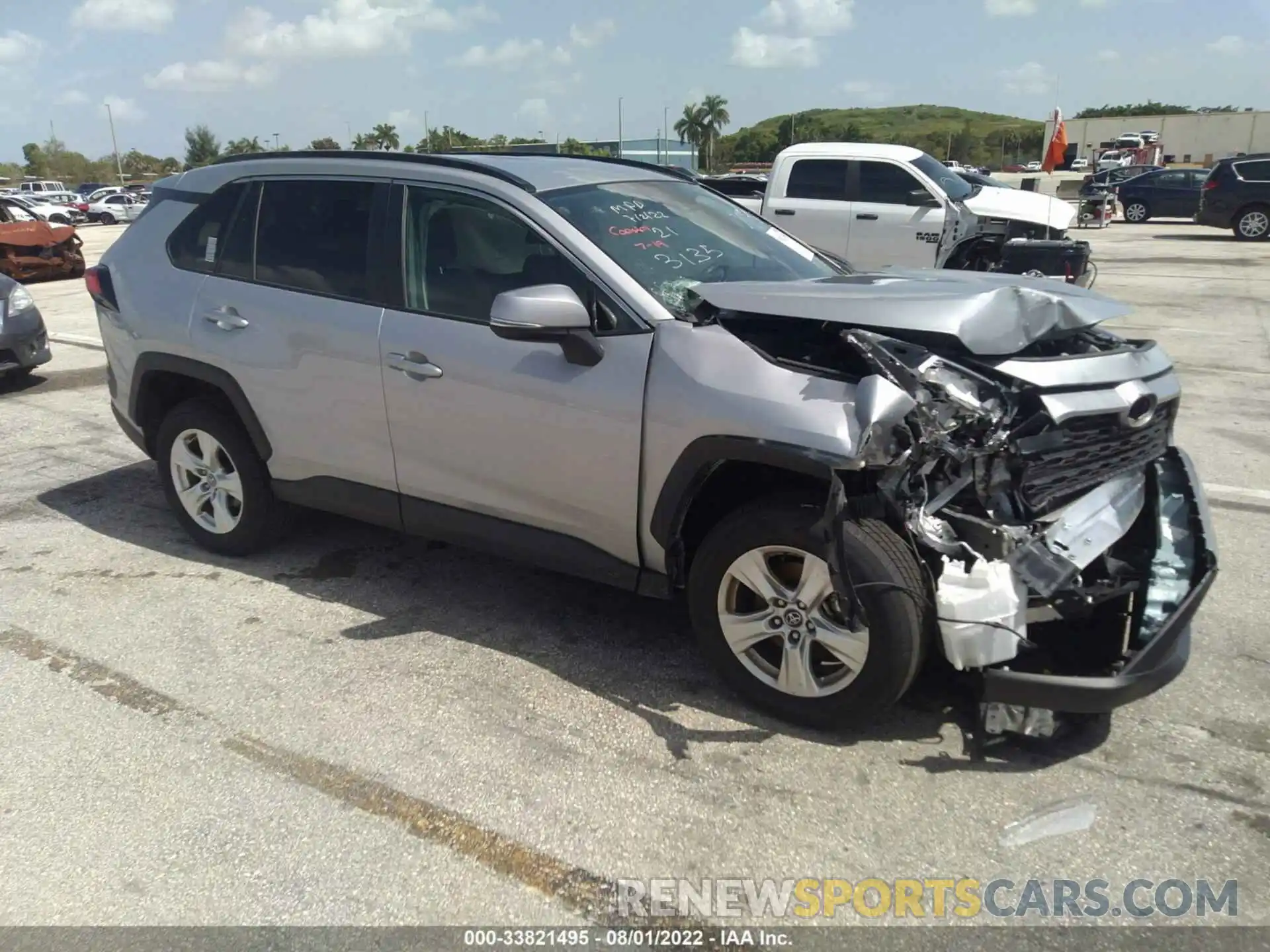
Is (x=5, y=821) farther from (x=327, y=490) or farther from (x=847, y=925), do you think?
(x=847, y=925)

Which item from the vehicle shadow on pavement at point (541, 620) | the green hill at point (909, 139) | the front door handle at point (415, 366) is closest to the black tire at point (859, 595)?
the vehicle shadow on pavement at point (541, 620)

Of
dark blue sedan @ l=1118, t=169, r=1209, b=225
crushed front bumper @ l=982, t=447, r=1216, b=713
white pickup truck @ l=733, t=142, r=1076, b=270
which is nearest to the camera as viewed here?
crushed front bumper @ l=982, t=447, r=1216, b=713

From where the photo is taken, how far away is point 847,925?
247 centimetres

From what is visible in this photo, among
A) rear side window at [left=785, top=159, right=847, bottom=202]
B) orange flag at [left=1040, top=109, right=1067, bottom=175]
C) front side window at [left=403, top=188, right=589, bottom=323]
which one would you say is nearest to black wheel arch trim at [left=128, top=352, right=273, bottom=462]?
front side window at [left=403, top=188, right=589, bottom=323]

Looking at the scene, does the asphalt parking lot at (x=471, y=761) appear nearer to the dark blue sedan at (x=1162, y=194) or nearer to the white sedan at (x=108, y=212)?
the dark blue sedan at (x=1162, y=194)

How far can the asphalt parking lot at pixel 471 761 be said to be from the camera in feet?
8.70

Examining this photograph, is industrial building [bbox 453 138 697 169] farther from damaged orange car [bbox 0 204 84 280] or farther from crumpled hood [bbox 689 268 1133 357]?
crumpled hood [bbox 689 268 1133 357]

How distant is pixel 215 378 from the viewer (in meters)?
4.42

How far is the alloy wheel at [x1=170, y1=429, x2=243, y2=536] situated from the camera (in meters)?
4.64

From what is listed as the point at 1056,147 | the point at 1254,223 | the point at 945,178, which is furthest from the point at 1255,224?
the point at 945,178

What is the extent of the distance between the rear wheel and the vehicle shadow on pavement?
2219 cm

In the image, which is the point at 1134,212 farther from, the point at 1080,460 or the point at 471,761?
the point at 471,761

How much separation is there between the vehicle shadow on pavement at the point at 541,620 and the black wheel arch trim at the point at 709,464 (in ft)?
1.98

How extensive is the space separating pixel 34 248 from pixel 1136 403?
60.3ft
